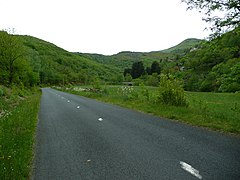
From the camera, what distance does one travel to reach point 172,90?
17.1 m

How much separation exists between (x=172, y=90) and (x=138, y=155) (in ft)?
36.0

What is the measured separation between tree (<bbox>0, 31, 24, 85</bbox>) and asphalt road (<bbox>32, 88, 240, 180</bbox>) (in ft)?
124

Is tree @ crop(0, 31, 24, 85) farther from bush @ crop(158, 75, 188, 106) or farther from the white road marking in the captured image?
the white road marking

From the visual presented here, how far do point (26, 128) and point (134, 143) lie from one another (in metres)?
5.43

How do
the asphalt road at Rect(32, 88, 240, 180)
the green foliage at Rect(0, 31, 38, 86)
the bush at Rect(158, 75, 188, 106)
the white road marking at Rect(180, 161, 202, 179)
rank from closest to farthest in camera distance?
1. the white road marking at Rect(180, 161, 202, 179)
2. the asphalt road at Rect(32, 88, 240, 180)
3. the bush at Rect(158, 75, 188, 106)
4. the green foliage at Rect(0, 31, 38, 86)

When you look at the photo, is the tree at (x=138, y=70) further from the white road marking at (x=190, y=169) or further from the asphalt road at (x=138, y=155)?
the white road marking at (x=190, y=169)

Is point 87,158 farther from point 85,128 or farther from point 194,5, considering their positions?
point 194,5

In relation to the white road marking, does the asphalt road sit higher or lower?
lower

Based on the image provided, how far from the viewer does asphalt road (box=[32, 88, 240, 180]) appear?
17.5 feet

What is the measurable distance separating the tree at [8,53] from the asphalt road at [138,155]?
124ft

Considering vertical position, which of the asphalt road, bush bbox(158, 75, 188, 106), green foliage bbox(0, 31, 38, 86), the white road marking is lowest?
the asphalt road

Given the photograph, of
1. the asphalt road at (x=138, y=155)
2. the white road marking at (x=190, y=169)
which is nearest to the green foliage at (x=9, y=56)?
the asphalt road at (x=138, y=155)

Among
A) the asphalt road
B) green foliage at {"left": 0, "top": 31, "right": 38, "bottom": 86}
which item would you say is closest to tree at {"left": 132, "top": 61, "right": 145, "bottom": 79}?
green foliage at {"left": 0, "top": 31, "right": 38, "bottom": 86}

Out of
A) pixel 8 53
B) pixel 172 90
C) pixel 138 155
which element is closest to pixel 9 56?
pixel 8 53
